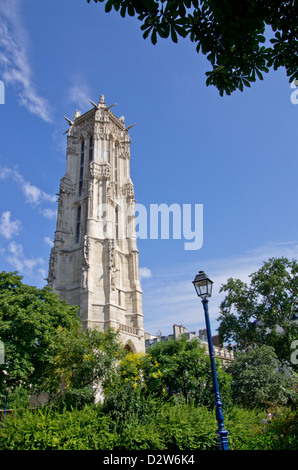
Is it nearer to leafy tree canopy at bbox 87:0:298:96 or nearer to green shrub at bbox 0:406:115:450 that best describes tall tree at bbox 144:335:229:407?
green shrub at bbox 0:406:115:450

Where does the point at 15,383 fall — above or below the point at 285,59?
below

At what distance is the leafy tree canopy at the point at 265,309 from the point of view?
29250mm

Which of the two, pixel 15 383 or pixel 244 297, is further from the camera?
pixel 244 297

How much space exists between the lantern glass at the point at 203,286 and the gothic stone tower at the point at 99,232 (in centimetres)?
2201

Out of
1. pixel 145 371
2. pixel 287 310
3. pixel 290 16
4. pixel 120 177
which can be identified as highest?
pixel 120 177

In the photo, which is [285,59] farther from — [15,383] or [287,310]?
[287,310]

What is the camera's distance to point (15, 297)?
21.3 m

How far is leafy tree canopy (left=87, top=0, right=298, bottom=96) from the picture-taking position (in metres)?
4.68

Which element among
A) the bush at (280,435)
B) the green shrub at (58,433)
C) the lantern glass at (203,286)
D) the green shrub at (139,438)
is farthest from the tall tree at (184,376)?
the lantern glass at (203,286)

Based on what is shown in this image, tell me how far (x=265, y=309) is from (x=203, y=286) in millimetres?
23613

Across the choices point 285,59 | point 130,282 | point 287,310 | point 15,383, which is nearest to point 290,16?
point 285,59

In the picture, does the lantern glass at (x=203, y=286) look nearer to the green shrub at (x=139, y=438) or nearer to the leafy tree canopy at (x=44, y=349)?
the green shrub at (x=139, y=438)
